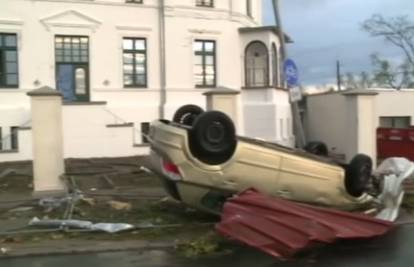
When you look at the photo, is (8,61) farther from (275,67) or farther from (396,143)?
(396,143)

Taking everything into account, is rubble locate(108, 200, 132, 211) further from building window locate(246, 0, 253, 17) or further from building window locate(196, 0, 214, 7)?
building window locate(246, 0, 253, 17)

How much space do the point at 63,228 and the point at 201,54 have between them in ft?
76.7

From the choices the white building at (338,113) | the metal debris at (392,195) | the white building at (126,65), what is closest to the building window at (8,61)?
the white building at (126,65)

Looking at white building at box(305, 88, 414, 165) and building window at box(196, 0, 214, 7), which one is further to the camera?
white building at box(305, 88, 414, 165)

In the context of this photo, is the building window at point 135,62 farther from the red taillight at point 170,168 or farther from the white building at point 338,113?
→ the red taillight at point 170,168

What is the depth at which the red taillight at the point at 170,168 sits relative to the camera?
36.6 ft

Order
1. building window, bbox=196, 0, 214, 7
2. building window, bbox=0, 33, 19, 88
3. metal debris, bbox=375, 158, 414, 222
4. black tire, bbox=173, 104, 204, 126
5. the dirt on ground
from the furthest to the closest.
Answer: building window, bbox=196, 0, 214, 7 → building window, bbox=0, 33, 19, 88 → black tire, bbox=173, 104, 204, 126 → metal debris, bbox=375, 158, 414, 222 → the dirt on ground

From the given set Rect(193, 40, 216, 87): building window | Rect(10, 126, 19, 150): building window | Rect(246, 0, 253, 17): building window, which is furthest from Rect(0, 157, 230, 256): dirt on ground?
Rect(246, 0, 253, 17): building window

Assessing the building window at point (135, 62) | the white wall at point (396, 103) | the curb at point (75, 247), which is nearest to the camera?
the curb at point (75, 247)

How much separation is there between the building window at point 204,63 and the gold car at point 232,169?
22.0m

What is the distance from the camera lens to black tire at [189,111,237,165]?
11.0 metres

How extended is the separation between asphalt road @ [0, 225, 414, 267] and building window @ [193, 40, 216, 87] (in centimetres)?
2432

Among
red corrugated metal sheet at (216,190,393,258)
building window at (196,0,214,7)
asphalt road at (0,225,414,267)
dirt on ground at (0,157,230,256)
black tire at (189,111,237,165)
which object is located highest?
building window at (196,0,214,7)

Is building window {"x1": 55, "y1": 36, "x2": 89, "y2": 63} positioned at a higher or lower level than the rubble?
higher
